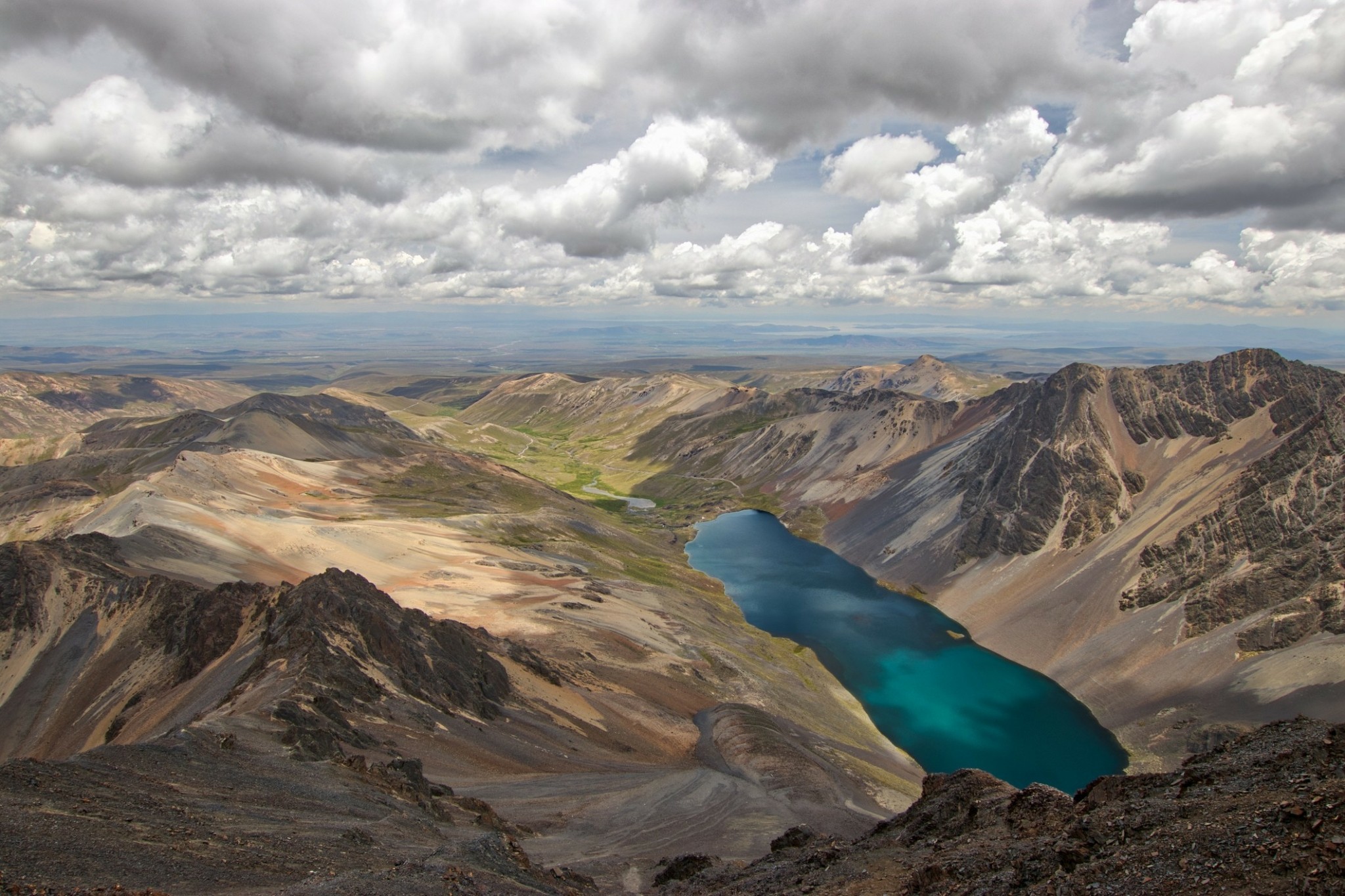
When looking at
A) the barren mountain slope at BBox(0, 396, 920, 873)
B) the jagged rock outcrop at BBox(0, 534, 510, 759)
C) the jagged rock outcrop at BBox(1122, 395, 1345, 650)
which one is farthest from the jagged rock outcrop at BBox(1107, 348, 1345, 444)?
the jagged rock outcrop at BBox(0, 534, 510, 759)

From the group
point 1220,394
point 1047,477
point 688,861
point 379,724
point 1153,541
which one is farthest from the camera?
point 1047,477

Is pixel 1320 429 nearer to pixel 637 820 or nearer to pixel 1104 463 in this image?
pixel 1104 463

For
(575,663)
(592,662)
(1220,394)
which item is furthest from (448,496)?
(1220,394)

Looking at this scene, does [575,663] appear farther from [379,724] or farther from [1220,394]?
[1220,394]

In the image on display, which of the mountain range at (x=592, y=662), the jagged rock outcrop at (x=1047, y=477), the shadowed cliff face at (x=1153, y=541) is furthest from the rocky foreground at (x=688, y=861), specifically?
the jagged rock outcrop at (x=1047, y=477)

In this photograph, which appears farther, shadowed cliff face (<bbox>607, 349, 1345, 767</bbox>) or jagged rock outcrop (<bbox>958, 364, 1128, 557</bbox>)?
→ jagged rock outcrop (<bbox>958, 364, 1128, 557</bbox>)

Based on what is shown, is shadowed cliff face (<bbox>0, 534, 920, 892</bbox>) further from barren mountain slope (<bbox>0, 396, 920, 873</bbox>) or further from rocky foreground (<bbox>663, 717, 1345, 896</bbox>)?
rocky foreground (<bbox>663, 717, 1345, 896</bbox>)
